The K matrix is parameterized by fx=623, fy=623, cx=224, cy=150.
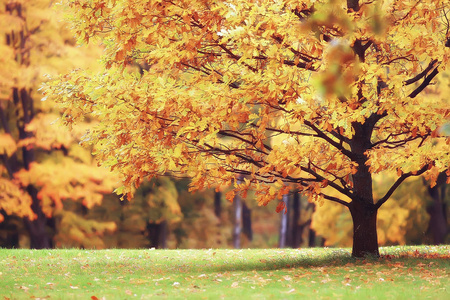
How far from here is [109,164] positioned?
381 inches

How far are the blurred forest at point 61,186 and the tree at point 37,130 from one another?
29 millimetres

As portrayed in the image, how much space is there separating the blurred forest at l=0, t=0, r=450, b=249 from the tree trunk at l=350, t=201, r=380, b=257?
5.10m

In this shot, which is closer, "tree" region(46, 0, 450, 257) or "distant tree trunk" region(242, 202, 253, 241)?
"tree" region(46, 0, 450, 257)

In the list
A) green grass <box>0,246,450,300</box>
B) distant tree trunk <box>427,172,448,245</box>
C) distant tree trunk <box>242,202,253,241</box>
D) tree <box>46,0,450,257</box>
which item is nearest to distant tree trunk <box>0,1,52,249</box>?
green grass <box>0,246,450,300</box>

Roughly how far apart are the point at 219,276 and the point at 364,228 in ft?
10.3

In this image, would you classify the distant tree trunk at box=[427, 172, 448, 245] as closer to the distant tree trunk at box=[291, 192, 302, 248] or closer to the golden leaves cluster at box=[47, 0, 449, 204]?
the distant tree trunk at box=[291, 192, 302, 248]

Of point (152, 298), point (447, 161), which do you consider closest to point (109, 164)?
point (152, 298)

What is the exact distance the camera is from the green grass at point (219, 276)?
749 centimetres

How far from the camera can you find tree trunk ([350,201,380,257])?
35.9 feet

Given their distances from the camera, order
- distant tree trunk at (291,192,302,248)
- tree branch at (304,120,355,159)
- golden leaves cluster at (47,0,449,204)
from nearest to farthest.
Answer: golden leaves cluster at (47,0,449,204) → tree branch at (304,120,355,159) → distant tree trunk at (291,192,302,248)

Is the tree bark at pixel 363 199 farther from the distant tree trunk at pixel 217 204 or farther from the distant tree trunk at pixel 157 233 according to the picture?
the distant tree trunk at pixel 217 204

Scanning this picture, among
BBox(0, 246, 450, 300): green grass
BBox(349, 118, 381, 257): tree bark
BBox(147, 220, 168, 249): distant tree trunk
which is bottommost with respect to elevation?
BBox(0, 246, 450, 300): green grass

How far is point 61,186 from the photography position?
58.2 feet

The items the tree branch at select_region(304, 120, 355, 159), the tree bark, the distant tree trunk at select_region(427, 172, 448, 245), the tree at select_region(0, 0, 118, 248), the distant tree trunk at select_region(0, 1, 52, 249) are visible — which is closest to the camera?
the tree branch at select_region(304, 120, 355, 159)
